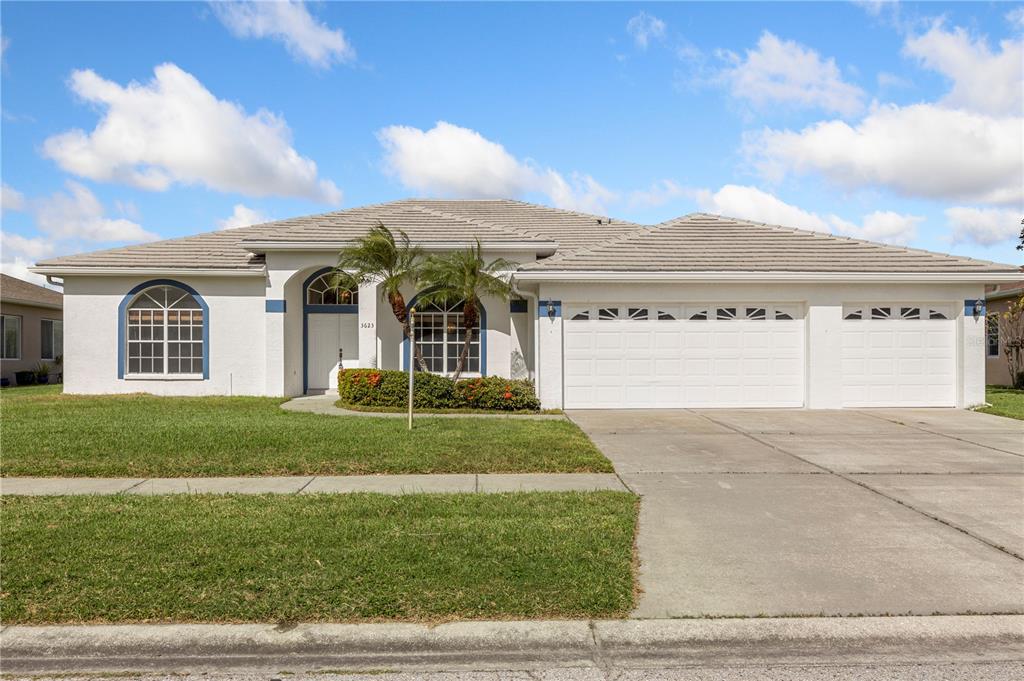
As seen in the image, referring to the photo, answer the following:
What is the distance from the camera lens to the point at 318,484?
7.96 m

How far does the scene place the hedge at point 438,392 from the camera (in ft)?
48.2

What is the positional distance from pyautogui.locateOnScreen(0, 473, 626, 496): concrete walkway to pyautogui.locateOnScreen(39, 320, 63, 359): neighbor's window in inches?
806

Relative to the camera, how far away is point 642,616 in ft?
14.7

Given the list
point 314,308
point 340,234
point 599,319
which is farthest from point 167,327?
point 599,319

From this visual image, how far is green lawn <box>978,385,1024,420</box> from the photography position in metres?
14.3

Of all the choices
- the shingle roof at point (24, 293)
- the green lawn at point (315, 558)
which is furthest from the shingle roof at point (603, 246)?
the green lawn at point (315, 558)

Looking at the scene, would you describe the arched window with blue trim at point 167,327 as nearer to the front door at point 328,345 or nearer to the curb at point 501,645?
the front door at point 328,345

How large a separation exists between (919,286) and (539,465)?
11203 mm

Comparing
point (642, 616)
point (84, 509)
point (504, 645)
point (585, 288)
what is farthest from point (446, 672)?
point (585, 288)

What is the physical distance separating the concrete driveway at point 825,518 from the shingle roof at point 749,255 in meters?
4.39

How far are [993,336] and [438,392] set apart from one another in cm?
2064

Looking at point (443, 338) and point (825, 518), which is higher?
point (443, 338)

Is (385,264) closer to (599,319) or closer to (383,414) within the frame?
(383,414)

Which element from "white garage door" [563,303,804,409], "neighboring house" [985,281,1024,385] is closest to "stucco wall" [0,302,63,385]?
"white garage door" [563,303,804,409]
